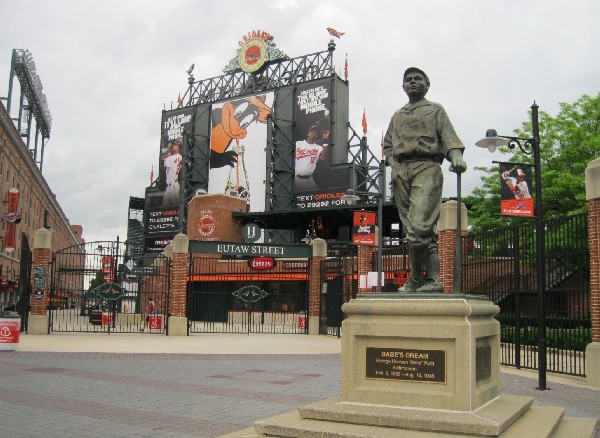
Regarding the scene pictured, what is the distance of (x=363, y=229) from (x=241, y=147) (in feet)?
114

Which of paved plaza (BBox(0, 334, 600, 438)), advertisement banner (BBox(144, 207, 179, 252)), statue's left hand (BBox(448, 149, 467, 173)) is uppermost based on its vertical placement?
advertisement banner (BBox(144, 207, 179, 252))

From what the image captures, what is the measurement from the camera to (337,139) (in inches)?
2003

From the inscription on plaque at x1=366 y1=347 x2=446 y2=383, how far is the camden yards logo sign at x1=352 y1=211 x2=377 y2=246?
52.9 ft

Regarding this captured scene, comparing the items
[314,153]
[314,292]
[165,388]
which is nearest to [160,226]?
[314,153]

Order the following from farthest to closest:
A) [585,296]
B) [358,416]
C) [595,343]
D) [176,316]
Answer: [176,316] → [585,296] → [595,343] → [358,416]

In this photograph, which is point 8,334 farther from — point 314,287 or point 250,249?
point 314,287

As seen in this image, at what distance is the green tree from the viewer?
27.8 meters

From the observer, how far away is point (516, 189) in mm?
13414

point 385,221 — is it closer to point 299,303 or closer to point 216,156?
point 299,303

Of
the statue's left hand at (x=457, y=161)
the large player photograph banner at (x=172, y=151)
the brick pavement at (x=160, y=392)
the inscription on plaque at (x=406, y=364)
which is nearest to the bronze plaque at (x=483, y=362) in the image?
the inscription on plaque at (x=406, y=364)

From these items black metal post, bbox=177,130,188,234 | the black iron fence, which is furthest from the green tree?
black metal post, bbox=177,130,188,234

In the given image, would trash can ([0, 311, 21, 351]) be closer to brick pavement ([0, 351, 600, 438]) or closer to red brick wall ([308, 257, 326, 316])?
brick pavement ([0, 351, 600, 438])

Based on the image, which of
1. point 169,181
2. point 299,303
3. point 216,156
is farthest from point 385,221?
point 169,181

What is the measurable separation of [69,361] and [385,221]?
124 ft
